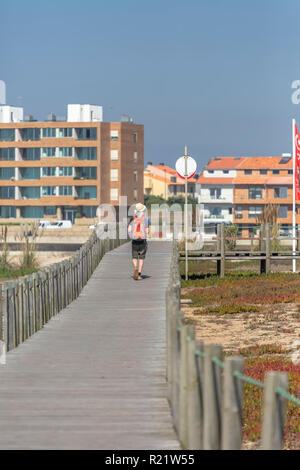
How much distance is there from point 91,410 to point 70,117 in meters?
108

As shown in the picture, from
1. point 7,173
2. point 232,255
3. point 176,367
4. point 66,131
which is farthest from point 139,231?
point 7,173

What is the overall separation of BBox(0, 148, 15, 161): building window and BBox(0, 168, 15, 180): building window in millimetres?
1361

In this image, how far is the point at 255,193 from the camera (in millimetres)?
125562

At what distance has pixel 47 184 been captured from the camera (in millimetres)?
113000

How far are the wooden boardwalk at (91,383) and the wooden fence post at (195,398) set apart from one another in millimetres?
578

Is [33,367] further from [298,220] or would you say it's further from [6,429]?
[298,220]

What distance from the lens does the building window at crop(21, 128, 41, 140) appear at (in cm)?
11294

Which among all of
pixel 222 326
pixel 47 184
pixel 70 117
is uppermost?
pixel 70 117

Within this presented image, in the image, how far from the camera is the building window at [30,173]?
113750 mm

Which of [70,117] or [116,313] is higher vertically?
[70,117]

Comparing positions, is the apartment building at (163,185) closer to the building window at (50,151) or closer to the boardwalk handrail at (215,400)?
the building window at (50,151)

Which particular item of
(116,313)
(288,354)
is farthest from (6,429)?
(116,313)
